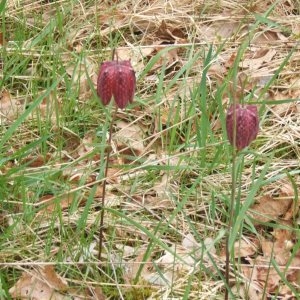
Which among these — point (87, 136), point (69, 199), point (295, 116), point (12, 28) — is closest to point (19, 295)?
point (69, 199)

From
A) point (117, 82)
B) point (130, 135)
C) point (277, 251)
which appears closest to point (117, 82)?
point (117, 82)

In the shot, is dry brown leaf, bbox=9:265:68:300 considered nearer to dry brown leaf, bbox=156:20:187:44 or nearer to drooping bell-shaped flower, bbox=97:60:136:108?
drooping bell-shaped flower, bbox=97:60:136:108

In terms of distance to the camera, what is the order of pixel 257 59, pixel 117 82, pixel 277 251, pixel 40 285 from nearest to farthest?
pixel 117 82 → pixel 40 285 → pixel 277 251 → pixel 257 59

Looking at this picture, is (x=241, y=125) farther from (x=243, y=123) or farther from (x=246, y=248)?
(x=246, y=248)

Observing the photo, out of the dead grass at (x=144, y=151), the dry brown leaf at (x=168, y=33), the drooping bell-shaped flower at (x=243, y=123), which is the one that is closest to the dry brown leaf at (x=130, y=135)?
the dead grass at (x=144, y=151)

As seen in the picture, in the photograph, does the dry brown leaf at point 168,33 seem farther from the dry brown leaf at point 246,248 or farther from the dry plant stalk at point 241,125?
the dry plant stalk at point 241,125

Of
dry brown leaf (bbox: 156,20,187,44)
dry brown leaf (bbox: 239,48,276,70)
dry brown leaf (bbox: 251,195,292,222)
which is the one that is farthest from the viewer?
dry brown leaf (bbox: 156,20,187,44)

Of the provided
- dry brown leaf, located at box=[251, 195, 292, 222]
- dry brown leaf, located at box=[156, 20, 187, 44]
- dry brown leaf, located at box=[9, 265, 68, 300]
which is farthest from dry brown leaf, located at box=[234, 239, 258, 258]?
dry brown leaf, located at box=[156, 20, 187, 44]

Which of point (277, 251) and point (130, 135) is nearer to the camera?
point (277, 251)
